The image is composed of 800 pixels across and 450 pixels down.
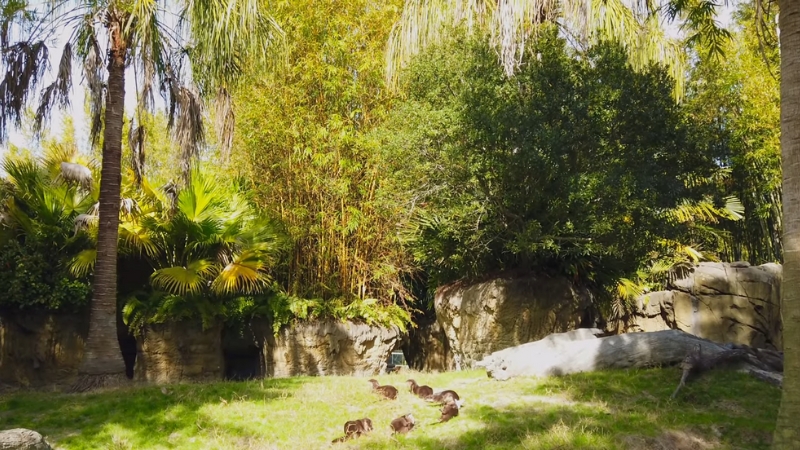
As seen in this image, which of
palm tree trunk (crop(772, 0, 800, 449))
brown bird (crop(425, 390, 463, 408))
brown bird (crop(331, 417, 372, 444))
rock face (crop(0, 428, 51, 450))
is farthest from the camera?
brown bird (crop(425, 390, 463, 408))

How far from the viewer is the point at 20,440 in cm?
499

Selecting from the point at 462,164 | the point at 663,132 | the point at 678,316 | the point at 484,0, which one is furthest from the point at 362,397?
the point at 678,316

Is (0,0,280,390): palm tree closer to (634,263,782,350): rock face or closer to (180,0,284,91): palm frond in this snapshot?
(180,0,284,91): palm frond

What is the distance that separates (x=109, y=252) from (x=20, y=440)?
4.72 metres

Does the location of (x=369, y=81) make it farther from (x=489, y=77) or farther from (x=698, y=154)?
(x=698, y=154)

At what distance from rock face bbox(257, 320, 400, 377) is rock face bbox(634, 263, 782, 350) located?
7.30 metres

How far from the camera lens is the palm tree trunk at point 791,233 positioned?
5.03m

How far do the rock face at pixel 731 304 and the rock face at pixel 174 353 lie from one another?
1017 centimetres

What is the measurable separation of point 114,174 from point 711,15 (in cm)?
822

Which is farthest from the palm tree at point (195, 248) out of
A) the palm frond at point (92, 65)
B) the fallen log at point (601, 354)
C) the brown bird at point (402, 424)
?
the brown bird at point (402, 424)

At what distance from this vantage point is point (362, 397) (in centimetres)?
753

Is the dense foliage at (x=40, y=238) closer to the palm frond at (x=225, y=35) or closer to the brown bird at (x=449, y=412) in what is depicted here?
the palm frond at (x=225, y=35)

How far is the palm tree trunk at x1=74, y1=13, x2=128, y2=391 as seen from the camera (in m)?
9.06

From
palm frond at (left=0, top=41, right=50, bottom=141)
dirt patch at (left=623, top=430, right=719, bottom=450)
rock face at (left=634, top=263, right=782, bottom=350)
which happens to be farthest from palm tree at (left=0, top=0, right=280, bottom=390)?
rock face at (left=634, top=263, right=782, bottom=350)
